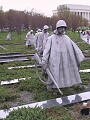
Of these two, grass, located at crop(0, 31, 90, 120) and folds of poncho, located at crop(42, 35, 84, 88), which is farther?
folds of poncho, located at crop(42, 35, 84, 88)

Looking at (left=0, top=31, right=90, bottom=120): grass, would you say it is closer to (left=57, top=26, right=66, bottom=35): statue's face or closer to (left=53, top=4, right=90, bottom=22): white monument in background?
(left=57, top=26, right=66, bottom=35): statue's face

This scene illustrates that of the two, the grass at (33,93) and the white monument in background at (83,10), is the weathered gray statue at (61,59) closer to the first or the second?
the grass at (33,93)

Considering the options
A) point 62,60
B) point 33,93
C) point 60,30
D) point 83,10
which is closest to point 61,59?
point 62,60

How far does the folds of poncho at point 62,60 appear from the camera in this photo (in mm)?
7234

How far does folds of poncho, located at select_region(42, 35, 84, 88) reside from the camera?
7.23 meters

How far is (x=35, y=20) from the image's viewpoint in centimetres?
4538

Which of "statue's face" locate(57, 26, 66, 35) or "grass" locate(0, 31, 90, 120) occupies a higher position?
"statue's face" locate(57, 26, 66, 35)

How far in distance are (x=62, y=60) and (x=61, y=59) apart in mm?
35

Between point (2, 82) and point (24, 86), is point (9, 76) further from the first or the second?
point (24, 86)

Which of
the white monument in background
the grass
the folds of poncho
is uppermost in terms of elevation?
the folds of poncho

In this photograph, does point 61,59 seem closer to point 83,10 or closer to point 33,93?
point 33,93

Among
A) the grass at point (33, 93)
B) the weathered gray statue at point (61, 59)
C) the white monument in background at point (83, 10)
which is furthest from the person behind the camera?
the white monument in background at point (83, 10)

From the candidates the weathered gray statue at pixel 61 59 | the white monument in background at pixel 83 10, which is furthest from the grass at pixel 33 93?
the white monument in background at pixel 83 10

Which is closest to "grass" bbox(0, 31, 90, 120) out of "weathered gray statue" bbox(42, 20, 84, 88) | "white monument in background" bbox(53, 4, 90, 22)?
"weathered gray statue" bbox(42, 20, 84, 88)
